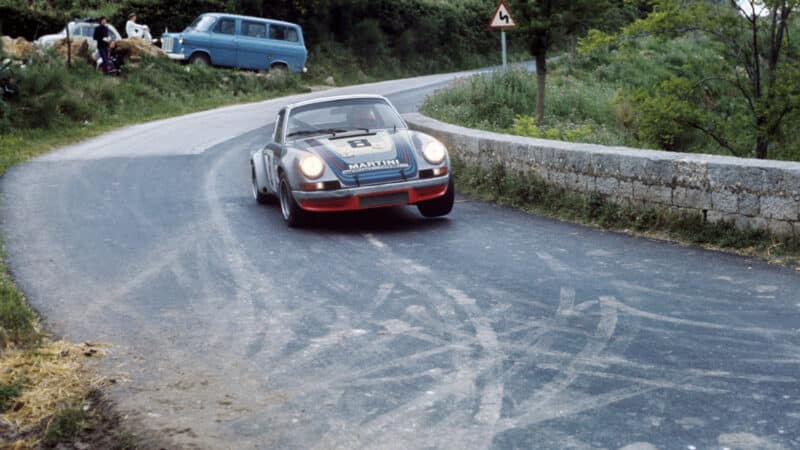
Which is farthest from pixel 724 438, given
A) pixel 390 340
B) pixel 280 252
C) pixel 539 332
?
pixel 280 252

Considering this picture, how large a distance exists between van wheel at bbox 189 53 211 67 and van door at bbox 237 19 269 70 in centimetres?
108

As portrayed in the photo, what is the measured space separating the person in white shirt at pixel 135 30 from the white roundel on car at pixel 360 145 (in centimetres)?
2215

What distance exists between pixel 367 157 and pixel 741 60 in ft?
33.1

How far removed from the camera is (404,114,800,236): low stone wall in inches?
324

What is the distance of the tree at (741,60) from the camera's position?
54.7 feet

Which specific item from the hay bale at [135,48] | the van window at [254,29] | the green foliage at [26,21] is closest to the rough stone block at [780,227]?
the hay bale at [135,48]

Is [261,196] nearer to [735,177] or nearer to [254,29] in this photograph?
[735,177]

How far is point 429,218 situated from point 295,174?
→ 1549 mm

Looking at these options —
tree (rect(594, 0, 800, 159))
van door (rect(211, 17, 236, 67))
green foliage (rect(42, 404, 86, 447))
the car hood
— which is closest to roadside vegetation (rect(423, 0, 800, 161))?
tree (rect(594, 0, 800, 159))

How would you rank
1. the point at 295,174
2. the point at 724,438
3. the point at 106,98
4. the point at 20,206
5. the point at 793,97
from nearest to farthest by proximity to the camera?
the point at 724,438 → the point at 295,174 → the point at 20,206 → the point at 793,97 → the point at 106,98

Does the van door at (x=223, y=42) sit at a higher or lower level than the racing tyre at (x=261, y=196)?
higher

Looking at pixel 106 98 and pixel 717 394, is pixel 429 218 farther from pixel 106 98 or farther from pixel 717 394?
pixel 106 98

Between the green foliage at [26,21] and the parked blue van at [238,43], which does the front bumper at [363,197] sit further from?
the green foliage at [26,21]

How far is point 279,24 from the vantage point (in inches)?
1252
